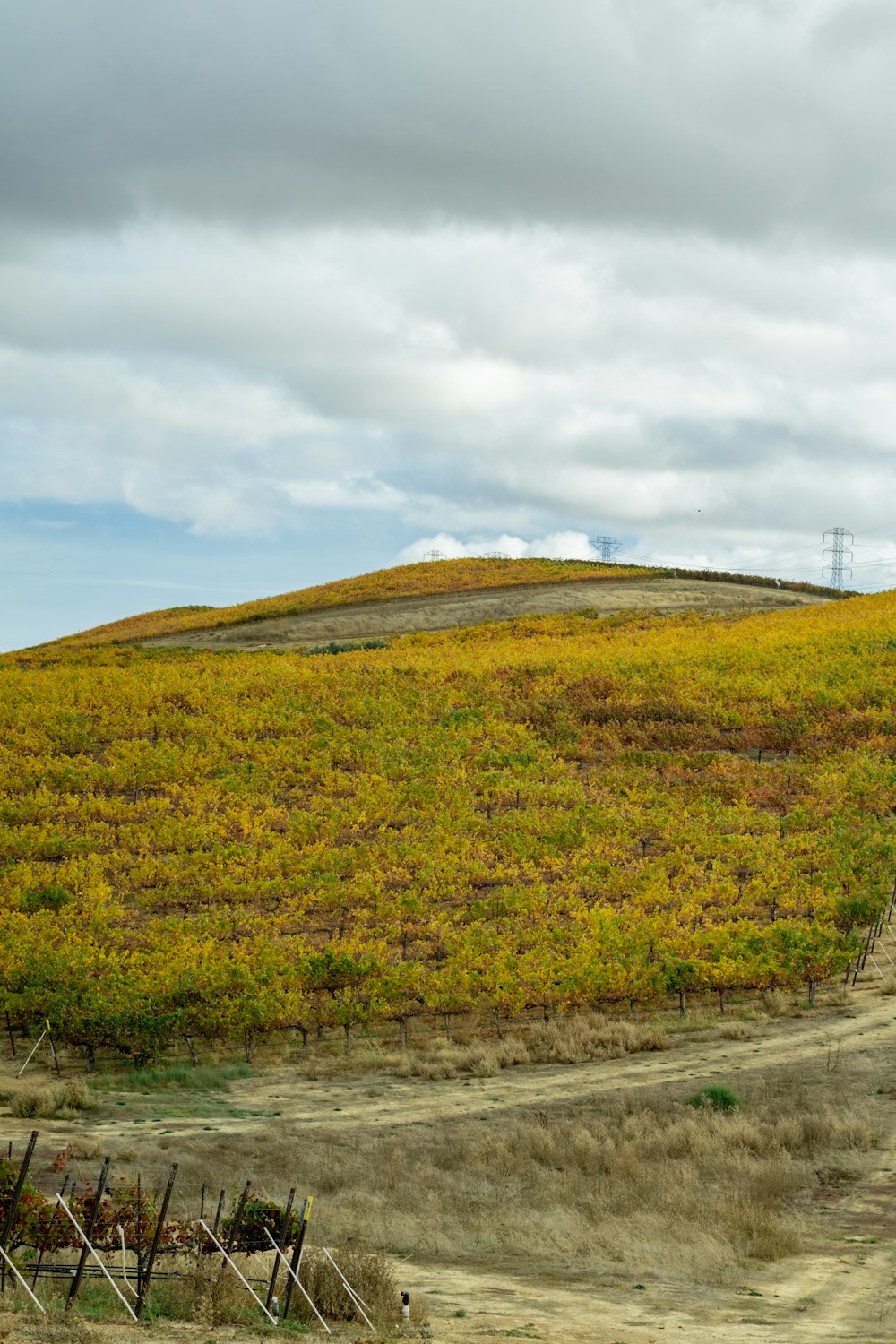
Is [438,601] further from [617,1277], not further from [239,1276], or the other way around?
[239,1276]

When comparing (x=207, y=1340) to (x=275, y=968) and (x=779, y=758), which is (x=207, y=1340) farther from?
(x=779, y=758)

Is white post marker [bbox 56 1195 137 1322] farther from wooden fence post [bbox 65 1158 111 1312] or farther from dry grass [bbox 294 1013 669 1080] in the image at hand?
dry grass [bbox 294 1013 669 1080]

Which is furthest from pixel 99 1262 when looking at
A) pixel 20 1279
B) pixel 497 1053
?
pixel 497 1053

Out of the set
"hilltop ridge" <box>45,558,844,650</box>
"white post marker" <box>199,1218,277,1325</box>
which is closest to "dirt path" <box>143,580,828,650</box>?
"hilltop ridge" <box>45,558,844,650</box>

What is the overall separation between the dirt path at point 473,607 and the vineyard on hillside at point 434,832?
58.5 feet

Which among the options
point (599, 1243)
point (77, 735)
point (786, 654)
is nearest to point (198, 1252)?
point (599, 1243)

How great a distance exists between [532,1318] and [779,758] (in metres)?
29.9

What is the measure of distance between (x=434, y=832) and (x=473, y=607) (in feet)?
135

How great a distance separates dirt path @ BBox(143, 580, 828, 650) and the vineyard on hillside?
1784 cm

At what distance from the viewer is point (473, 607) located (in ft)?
244

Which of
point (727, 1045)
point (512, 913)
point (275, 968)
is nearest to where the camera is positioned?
point (727, 1045)

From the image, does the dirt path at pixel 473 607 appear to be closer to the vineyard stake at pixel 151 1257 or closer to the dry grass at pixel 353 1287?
the dry grass at pixel 353 1287

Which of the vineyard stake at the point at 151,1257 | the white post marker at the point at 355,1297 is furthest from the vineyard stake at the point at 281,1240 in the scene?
the vineyard stake at the point at 151,1257

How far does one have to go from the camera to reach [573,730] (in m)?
43.1
